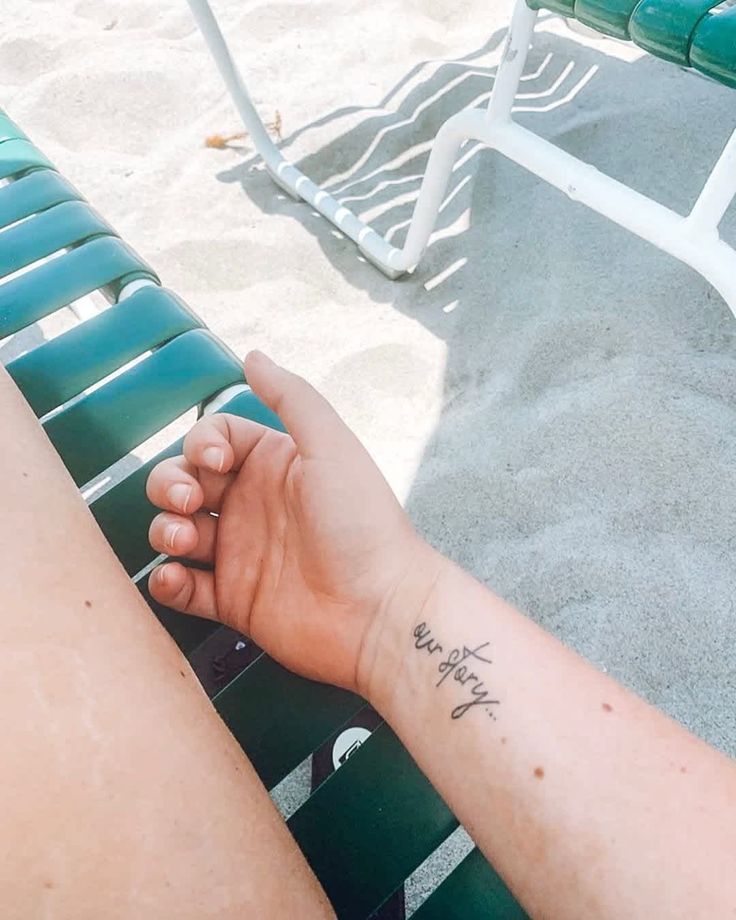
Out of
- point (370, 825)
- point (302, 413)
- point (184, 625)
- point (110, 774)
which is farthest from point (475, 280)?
point (110, 774)

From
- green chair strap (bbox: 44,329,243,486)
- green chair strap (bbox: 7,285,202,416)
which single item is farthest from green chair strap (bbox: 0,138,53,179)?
green chair strap (bbox: 44,329,243,486)

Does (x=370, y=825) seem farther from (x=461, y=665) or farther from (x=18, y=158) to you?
(x=18, y=158)

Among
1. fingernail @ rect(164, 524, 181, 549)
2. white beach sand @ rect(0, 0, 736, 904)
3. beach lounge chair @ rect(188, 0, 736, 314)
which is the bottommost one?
white beach sand @ rect(0, 0, 736, 904)

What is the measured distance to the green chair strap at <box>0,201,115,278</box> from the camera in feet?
3.84

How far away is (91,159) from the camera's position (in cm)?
231

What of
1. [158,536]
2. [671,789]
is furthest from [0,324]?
[671,789]

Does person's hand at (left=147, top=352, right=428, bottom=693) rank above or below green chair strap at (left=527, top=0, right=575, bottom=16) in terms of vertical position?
below

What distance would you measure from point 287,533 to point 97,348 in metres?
0.43

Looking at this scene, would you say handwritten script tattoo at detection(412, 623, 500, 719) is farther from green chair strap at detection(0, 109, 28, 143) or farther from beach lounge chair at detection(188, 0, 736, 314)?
green chair strap at detection(0, 109, 28, 143)

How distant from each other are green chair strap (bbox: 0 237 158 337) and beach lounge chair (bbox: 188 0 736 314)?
0.77m

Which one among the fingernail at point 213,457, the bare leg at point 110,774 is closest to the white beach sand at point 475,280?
the fingernail at point 213,457

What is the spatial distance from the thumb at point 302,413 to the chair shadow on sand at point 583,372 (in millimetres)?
545

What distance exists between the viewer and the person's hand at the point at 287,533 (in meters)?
0.80

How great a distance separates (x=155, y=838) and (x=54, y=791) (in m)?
0.08
